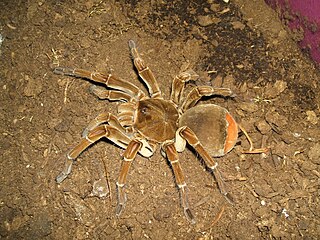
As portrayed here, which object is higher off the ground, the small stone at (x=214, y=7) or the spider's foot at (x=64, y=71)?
the small stone at (x=214, y=7)

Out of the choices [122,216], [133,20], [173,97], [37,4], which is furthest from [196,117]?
[37,4]

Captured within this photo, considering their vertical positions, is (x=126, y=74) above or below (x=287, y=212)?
above

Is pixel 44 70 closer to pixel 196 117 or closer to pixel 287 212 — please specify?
pixel 196 117

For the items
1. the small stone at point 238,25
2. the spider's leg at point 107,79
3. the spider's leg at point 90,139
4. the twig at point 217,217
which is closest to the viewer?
the spider's leg at point 90,139

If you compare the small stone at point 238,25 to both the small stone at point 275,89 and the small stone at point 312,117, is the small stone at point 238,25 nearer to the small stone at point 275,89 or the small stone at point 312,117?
the small stone at point 275,89

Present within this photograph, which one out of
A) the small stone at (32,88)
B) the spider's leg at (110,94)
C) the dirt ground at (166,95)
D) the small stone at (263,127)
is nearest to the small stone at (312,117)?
the dirt ground at (166,95)

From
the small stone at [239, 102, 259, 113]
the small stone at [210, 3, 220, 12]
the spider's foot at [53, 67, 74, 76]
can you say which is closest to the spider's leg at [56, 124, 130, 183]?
the spider's foot at [53, 67, 74, 76]

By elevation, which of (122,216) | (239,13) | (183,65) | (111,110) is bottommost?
(122,216)
